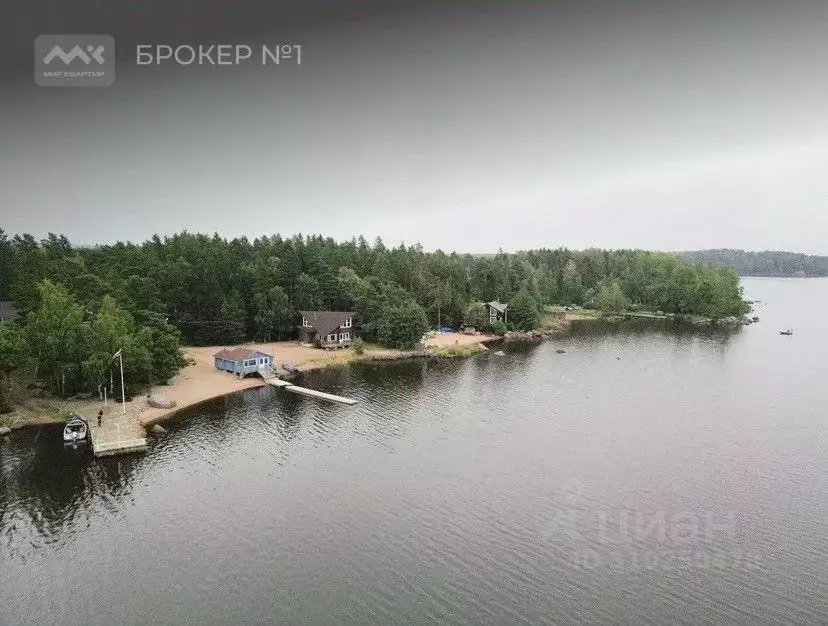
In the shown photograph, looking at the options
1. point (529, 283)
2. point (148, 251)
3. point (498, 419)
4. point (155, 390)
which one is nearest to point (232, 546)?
point (498, 419)

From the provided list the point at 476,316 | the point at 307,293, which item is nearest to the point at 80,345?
the point at 307,293

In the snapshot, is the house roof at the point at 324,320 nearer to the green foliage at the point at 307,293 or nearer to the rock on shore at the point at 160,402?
the green foliage at the point at 307,293

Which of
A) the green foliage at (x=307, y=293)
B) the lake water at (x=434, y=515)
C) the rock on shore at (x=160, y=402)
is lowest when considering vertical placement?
the lake water at (x=434, y=515)

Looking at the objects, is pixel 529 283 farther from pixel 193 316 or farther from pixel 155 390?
pixel 155 390

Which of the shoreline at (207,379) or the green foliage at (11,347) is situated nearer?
the shoreline at (207,379)

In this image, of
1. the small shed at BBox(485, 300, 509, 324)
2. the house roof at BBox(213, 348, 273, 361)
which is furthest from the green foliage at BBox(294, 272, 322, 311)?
the small shed at BBox(485, 300, 509, 324)

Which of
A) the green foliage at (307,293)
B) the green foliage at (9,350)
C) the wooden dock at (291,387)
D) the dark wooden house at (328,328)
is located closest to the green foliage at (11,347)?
the green foliage at (9,350)
